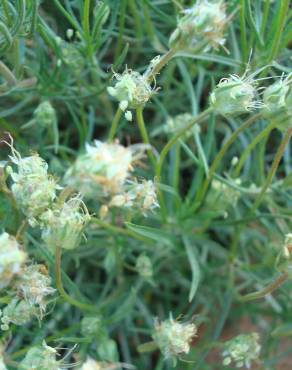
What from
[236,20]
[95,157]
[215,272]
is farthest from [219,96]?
[215,272]

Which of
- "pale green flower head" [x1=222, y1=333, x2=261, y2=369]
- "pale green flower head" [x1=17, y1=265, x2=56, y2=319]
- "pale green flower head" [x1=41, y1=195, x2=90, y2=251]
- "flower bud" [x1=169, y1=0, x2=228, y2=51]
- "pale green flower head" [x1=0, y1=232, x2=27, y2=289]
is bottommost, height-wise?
"pale green flower head" [x1=222, y1=333, x2=261, y2=369]

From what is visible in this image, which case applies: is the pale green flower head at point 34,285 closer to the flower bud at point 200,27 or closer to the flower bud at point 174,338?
A: the flower bud at point 174,338

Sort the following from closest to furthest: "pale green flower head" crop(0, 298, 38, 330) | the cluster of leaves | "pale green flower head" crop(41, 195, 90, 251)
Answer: "pale green flower head" crop(41, 195, 90, 251), "pale green flower head" crop(0, 298, 38, 330), the cluster of leaves

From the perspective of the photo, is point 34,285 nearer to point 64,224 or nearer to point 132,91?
point 64,224

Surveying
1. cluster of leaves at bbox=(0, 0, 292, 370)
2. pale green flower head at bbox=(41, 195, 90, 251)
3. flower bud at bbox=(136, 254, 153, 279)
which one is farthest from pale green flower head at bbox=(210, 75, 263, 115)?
flower bud at bbox=(136, 254, 153, 279)

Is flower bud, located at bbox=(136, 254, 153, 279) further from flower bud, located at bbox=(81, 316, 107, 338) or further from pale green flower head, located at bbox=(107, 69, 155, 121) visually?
pale green flower head, located at bbox=(107, 69, 155, 121)

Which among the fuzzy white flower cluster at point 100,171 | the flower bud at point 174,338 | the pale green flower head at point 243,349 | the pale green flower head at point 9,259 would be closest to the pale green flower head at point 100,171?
the fuzzy white flower cluster at point 100,171
